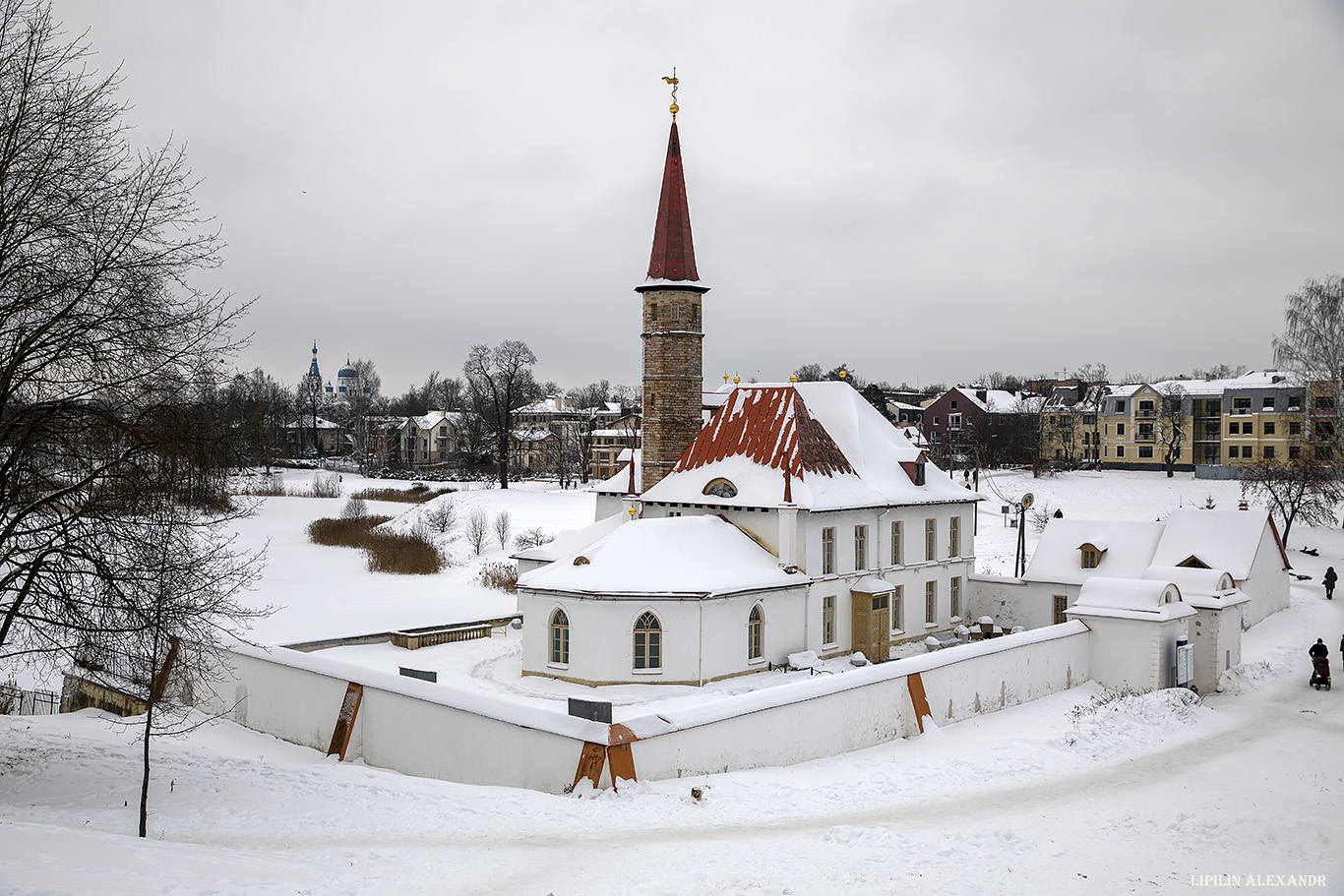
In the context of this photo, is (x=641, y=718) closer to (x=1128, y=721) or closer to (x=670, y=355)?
(x=1128, y=721)

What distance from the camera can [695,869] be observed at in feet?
33.4

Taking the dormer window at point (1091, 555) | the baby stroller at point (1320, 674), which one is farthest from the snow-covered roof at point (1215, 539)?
the baby stroller at point (1320, 674)

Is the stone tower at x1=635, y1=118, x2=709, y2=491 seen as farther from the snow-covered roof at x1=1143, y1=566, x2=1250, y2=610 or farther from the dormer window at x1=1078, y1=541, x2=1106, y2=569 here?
the snow-covered roof at x1=1143, y1=566, x2=1250, y2=610

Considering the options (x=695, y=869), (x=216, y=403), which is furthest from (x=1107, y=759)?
(x=216, y=403)

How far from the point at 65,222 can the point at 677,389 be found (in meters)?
19.5

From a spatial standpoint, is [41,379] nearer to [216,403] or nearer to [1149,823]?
[216,403]

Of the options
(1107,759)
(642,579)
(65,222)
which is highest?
(65,222)

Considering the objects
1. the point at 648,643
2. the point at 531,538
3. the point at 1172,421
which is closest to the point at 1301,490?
the point at 1172,421

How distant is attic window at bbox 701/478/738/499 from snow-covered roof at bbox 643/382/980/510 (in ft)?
0.35

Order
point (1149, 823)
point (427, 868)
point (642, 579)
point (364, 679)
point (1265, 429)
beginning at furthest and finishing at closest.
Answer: point (1265, 429) → point (642, 579) → point (364, 679) → point (1149, 823) → point (427, 868)

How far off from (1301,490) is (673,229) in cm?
3053

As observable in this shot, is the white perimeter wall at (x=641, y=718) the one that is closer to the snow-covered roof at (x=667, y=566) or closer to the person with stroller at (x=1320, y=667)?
the snow-covered roof at (x=667, y=566)

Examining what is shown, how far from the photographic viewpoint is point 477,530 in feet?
156

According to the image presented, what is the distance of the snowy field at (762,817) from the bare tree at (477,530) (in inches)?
1060
